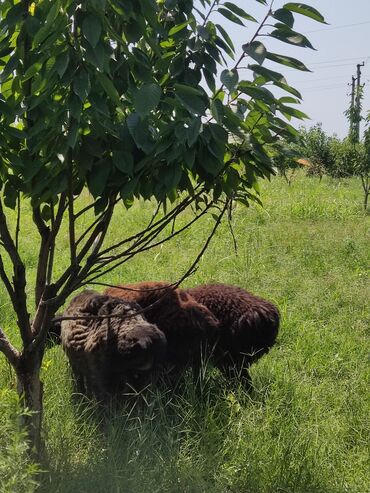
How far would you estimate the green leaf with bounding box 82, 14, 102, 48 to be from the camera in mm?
2160

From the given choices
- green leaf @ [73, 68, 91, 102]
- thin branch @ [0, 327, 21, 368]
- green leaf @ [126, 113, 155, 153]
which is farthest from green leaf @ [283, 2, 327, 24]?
thin branch @ [0, 327, 21, 368]

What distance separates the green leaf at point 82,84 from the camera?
2.25m

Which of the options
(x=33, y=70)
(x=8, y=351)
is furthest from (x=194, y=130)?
(x=8, y=351)

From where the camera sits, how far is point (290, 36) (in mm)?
2496

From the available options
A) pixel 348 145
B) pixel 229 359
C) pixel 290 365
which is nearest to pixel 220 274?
pixel 290 365

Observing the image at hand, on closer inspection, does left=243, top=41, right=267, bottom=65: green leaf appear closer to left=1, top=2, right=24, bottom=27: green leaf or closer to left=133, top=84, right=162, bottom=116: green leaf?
left=133, top=84, right=162, bottom=116: green leaf

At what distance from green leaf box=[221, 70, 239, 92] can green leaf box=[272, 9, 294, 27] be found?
27 centimetres

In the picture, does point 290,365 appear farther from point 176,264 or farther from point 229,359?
point 176,264

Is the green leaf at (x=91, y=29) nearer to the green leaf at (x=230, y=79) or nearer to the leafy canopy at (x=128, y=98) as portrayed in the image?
the leafy canopy at (x=128, y=98)

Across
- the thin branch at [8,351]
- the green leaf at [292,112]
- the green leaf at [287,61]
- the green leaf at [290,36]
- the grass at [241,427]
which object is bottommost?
the grass at [241,427]

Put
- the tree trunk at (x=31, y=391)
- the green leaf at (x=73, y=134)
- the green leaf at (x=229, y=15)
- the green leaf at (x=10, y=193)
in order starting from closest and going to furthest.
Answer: the green leaf at (x=73, y=134) → the green leaf at (x=229, y=15) → the green leaf at (x=10, y=193) → the tree trunk at (x=31, y=391)

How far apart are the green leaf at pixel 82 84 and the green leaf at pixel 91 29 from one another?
14 cm

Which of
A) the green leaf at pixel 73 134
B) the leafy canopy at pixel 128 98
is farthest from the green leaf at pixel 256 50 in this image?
the green leaf at pixel 73 134

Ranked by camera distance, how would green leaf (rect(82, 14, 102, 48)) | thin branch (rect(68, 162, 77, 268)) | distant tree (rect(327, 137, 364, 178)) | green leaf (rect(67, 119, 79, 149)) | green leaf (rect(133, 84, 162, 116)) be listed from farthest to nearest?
1. distant tree (rect(327, 137, 364, 178))
2. thin branch (rect(68, 162, 77, 268))
3. green leaf (rect(67, 119, 79, 149))
4. green leaf (rect(133, 84, 162, 116))
5. green leaf (rect(82, 14, 102, 48))
